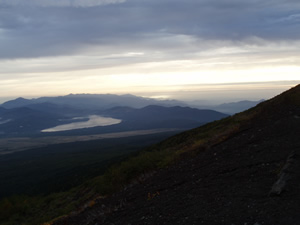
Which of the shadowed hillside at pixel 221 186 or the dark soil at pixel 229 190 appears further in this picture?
the shadowed hillside at pixel 221 186

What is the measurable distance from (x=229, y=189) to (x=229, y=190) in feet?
0.29

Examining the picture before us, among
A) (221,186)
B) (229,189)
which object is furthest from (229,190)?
(221,186)

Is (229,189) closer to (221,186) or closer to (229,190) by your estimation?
(229,190)

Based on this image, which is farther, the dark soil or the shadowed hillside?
the shadowed hillside

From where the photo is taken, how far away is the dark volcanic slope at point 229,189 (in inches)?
269

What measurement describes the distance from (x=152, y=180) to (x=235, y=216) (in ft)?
24.4

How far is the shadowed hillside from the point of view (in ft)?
22.7

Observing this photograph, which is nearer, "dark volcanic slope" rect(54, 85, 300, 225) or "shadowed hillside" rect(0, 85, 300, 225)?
"dark volcanic slope" rect(54, 85, 300, 225)

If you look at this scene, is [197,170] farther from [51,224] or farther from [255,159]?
[51,224]

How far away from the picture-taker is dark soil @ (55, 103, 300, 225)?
6.82m

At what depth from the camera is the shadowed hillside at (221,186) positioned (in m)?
6.93

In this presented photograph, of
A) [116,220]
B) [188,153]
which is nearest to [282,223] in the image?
[116,220]

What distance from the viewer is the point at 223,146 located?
48.8 feet

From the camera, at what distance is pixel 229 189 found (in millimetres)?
8617
